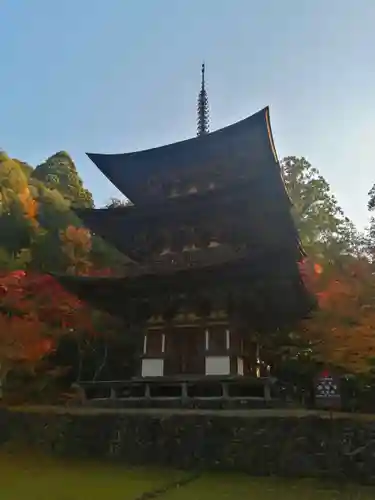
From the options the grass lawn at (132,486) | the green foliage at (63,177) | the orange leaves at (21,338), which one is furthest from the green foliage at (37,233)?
the grass lawn at (132,486)

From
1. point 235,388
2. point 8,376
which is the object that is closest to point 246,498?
point 235,388

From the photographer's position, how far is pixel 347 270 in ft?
55.9

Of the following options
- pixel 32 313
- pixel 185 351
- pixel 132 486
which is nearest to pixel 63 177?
pixel 32 313

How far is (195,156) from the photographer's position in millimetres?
17547

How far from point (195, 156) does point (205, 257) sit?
4.20 m

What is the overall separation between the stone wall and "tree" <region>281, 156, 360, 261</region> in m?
15.2

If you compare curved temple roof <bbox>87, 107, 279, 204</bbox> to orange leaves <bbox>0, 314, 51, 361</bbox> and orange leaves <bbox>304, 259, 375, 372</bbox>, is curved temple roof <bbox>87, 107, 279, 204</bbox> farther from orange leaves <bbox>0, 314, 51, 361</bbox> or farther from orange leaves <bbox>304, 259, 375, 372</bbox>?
orange leaves <bbox>0, 314, 51, 361</bbox>

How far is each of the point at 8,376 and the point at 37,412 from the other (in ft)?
23.1

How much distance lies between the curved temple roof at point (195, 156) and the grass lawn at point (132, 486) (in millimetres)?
10023

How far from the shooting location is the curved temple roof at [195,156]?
53.1 ft

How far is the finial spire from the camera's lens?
71.3 ft

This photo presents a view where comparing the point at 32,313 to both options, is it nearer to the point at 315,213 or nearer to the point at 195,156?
the point at 195,156

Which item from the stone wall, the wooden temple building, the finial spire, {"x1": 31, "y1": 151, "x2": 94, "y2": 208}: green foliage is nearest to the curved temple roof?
the wooden temple building

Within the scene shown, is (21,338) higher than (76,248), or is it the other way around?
(76,248)
